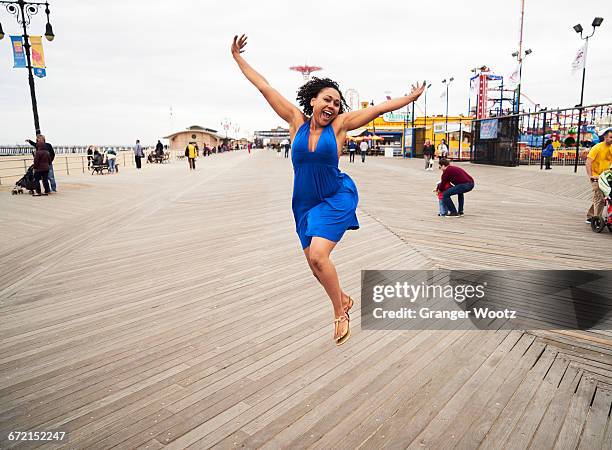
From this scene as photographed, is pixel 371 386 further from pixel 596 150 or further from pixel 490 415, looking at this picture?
pixel 596 150

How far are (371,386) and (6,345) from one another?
275cm

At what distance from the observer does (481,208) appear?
991cm

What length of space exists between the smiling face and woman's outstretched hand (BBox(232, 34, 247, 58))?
0.99m

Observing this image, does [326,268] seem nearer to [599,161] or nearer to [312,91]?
[312,91]

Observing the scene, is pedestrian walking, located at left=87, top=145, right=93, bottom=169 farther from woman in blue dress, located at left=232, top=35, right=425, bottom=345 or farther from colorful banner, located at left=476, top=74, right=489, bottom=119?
colorful banner, located at left=476, top=74, right=489, bottom=119

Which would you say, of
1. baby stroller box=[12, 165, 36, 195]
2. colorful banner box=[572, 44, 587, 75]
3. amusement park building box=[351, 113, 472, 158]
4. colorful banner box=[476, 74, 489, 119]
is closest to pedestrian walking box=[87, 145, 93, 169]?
baby stroller box=[12, 165, 36, 195]

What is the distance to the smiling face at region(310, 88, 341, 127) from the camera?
120 inches

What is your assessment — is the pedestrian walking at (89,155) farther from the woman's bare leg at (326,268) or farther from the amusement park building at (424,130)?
the woman's bare leg at (326,268)

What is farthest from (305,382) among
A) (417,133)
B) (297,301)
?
(417,133)

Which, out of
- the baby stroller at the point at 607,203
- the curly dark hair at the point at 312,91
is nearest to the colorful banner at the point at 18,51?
the curly dark hair at the point at 312,91

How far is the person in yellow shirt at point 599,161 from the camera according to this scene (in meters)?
7.13

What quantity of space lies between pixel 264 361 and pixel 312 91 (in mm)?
2067

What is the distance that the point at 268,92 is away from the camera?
11.0ft

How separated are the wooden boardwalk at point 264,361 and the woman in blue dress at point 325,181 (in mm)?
542
